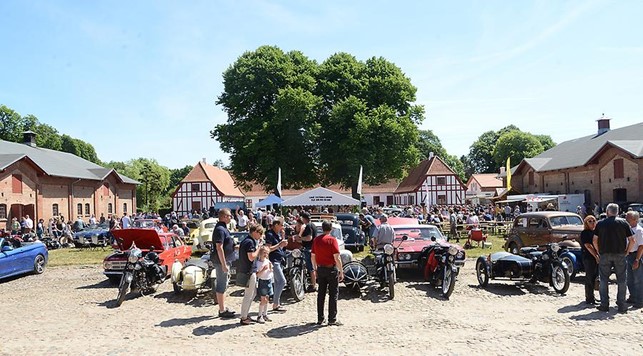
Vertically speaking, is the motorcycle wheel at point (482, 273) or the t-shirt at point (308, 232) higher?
the t-shirt at point (308, 232)

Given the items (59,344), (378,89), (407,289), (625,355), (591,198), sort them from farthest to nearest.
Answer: (591,198)
(378,89)
(407,289)
(59,344)
(625,355)

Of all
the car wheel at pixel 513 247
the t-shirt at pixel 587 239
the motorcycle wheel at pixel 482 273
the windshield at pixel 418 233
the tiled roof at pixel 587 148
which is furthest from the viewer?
the tiled roof at pixel 587 148

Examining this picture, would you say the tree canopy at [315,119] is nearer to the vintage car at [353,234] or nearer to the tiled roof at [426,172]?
the vintage car at [353,234]

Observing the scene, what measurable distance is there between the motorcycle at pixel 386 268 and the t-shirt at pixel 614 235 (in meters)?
3.95

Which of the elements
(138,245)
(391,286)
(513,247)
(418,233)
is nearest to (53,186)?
(138,245)

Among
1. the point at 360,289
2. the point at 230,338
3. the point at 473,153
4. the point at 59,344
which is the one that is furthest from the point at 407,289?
the point at 473,153

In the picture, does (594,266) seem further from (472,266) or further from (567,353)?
(472,266)

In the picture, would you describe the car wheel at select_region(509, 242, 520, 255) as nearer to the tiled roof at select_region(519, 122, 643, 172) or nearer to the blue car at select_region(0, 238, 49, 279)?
the blue car at select_region(0, 238, 49, 279)

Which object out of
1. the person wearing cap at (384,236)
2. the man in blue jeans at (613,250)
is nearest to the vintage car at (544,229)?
the person wearing cap at (384,236)

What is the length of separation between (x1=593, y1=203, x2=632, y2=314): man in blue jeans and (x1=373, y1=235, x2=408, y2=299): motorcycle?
12.7 ft

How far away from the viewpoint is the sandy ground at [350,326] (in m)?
7.41

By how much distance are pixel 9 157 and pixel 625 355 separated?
37380 millimetres

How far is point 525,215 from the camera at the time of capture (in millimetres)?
17594

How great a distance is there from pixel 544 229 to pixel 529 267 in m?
5.33
